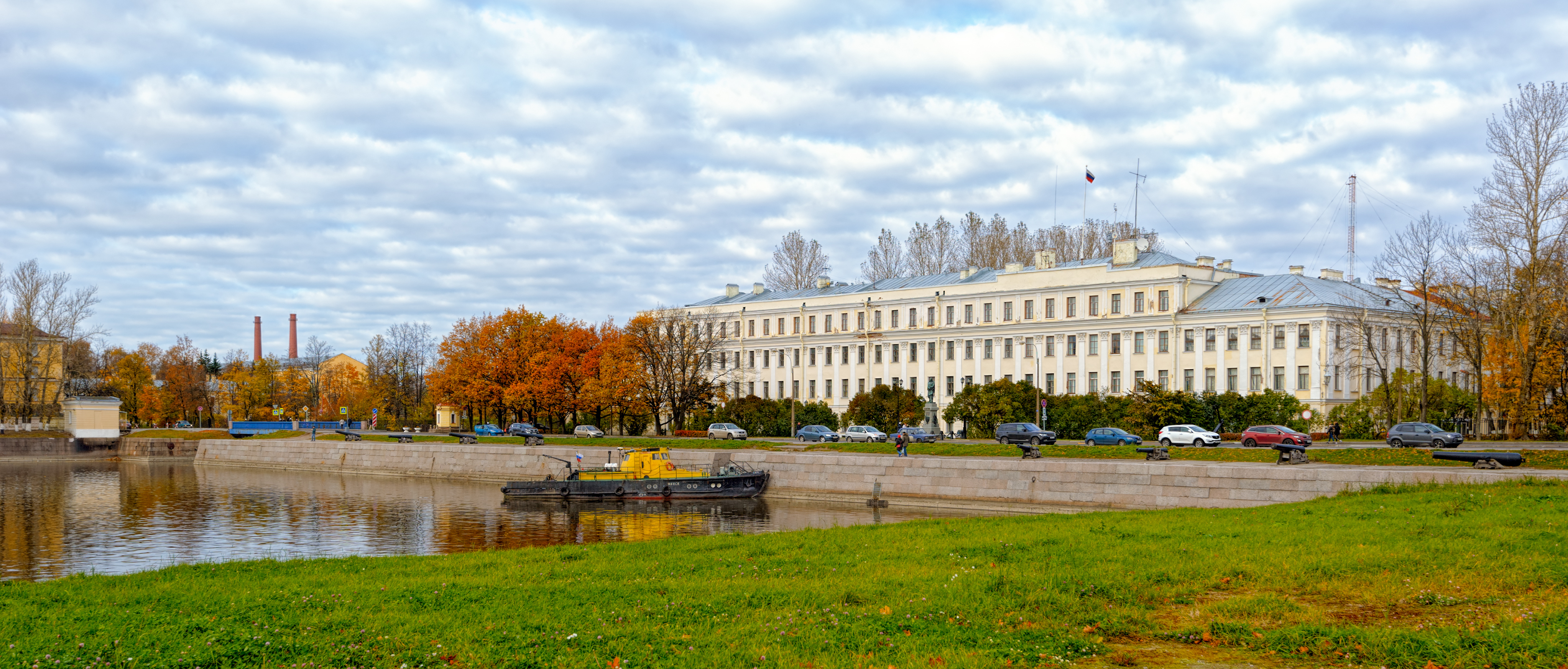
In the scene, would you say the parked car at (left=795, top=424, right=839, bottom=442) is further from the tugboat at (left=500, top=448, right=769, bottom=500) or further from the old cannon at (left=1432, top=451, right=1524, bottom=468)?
the old cannon at (left=1432, top=451, right=1524, bottom=468)

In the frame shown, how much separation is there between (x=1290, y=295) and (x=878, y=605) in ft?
249

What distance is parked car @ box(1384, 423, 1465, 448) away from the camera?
1919 inches

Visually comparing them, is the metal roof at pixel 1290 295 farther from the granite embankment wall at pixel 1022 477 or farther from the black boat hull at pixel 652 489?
the black boat hull at pixel 652 489

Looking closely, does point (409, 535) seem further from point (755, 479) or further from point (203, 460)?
point (203, 460)

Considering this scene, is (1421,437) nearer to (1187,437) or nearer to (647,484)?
(1187,437)

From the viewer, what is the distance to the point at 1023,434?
6028 centimetres

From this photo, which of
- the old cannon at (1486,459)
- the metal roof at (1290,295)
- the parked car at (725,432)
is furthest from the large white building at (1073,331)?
the old cannon at (1486,459)

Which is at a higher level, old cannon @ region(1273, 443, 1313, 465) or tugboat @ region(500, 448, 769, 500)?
old cannon @ region(1273, 443, 1313, 465)

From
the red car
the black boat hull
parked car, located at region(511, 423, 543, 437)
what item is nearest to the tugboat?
the black boat hull

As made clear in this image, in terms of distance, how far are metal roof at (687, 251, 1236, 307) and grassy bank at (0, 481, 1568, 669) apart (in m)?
71.3

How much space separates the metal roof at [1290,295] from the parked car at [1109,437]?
25987 mm

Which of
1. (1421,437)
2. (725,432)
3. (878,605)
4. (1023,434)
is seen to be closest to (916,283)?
(725,432)

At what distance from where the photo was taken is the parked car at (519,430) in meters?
82.3

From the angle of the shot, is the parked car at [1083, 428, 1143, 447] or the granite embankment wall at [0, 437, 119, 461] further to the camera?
the granite embankment wall at [0, 437, 119, 461]
